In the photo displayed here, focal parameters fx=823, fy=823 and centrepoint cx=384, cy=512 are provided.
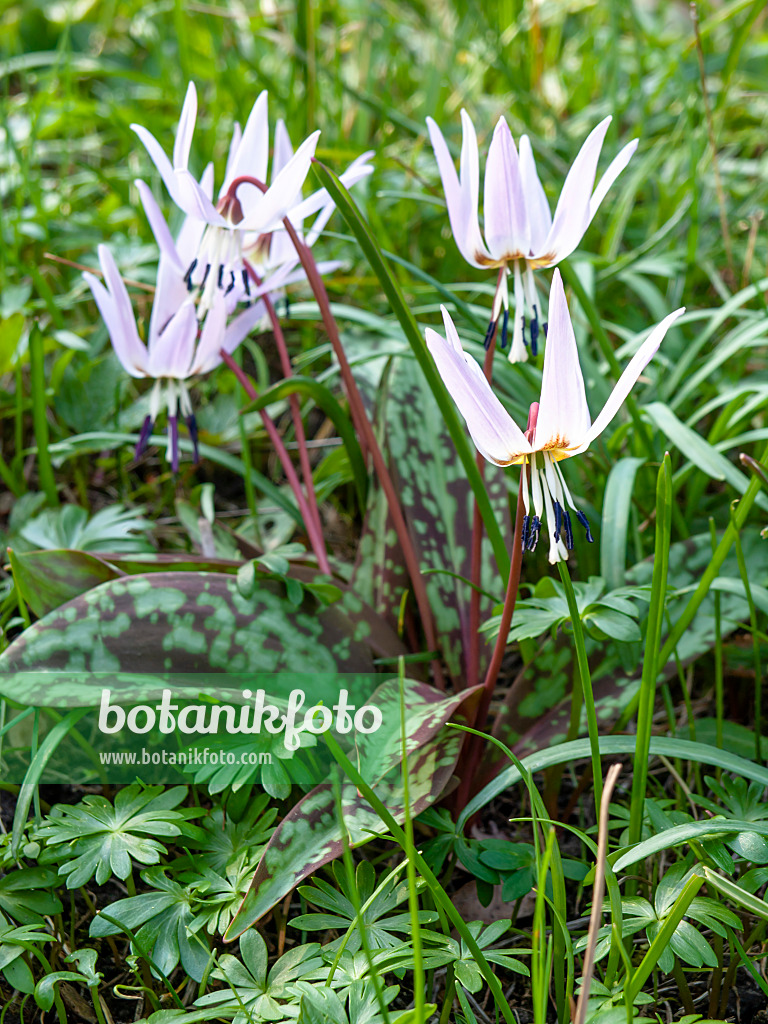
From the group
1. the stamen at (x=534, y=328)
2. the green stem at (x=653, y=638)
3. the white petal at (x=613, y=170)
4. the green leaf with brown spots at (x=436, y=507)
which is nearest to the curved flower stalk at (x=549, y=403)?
the green stem at (x=653, y=638)

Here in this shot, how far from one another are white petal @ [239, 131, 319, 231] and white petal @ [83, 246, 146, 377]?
24 cm

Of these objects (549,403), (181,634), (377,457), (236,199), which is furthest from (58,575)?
(549,403)

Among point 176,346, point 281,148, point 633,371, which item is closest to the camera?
point 633,371

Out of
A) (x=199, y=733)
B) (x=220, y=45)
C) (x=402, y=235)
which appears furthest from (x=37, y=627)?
(x=220, y=45)

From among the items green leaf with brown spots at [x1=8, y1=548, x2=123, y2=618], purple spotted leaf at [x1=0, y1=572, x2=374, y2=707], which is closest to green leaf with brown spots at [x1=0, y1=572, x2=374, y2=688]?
purple spotted leaf at [x1=0, y1=572, x2=374, y2=707]

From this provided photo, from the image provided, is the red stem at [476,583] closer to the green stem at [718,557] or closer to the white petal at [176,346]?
the green stem at [718,557]

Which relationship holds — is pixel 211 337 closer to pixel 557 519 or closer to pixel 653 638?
pixel 557 519

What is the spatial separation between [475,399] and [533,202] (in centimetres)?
45

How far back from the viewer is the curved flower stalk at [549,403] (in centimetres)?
84

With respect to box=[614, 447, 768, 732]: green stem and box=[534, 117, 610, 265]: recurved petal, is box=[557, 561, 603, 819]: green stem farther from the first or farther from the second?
box=[534, 117, 610, 265]: recurved petal

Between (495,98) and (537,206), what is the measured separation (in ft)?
8.35

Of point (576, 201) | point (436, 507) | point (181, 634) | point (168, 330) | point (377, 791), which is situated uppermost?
point (576, 201)

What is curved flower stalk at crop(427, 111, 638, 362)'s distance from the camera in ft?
3.60

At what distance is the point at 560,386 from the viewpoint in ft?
2.83
